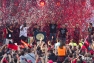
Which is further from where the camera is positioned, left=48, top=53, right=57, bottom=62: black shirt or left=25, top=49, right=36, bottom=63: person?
left=48, top=53, right=57, bottom=62: black shirt

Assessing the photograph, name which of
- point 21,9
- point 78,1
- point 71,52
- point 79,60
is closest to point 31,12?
point 21,9

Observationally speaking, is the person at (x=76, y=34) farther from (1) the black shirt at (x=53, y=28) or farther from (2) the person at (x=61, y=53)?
(2) the person at (x=61, y=53)

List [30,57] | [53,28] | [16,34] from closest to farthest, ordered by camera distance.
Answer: [30,57] < [53,28] < [16,34]

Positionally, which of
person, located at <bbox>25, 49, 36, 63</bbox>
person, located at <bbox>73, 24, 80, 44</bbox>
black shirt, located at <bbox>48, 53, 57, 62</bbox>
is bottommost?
person, located at <bbox>73, 24, 80, 44</bbox>

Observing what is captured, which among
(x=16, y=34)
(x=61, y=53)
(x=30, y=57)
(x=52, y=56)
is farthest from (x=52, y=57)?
(x=16, y=34)

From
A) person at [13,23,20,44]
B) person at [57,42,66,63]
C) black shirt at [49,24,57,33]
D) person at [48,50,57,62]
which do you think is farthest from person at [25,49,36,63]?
person at [13,23,20,44]

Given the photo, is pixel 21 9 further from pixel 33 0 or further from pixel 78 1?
pixel 78 1

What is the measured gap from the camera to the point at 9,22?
973 inches

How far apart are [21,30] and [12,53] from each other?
26.9 ft

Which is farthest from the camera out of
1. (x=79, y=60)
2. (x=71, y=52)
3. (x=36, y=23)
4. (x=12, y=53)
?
(x=36, y=23)

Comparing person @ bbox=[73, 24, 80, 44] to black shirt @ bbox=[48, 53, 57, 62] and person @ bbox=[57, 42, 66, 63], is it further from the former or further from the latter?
black shirt @ bbox=[48, 53, 57, 62]

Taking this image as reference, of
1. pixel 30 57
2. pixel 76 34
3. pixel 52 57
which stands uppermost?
pixel 30 57

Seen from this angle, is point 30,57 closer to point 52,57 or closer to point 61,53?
point 52,57

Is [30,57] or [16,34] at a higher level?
[30,57]
